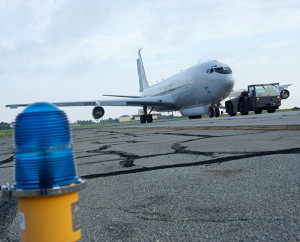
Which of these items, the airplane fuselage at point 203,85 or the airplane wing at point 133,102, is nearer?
the airplane fuselage at point 203,85

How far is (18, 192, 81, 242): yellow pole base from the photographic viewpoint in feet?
3.20

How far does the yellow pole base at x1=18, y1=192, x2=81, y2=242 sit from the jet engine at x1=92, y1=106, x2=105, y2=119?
20.7 m

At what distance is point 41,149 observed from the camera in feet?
3.33

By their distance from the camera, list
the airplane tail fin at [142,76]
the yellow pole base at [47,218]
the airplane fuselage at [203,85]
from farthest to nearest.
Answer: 1. the airplane tail fin at [142,76]
2. the airplane fuselage at [203,85]
3. the yellow pole base at [47,218]

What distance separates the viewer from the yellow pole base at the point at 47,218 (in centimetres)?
98

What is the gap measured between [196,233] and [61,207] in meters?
0.68

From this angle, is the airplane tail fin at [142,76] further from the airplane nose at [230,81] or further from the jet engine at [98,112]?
the airplane nose at [230,81]

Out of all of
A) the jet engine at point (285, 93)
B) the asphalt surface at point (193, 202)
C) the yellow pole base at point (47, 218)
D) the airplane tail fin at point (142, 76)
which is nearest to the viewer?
the yellow pole base at point (47, 218)

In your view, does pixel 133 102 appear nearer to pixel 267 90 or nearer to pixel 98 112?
pixel 98 112

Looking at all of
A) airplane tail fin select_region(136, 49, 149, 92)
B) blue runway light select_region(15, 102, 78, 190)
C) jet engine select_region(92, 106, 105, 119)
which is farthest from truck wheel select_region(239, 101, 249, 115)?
blue runway light select_region(15, 102, 78, 190)

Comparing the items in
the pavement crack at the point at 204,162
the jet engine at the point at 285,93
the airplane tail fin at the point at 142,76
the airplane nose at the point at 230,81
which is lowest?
the pavement crack at the point at 204,162

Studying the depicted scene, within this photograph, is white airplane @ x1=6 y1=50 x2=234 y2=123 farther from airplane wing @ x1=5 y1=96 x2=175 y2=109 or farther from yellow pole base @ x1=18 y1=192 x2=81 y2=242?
yellow pole base @ x1=18 y1=192 x2=81 y2=242

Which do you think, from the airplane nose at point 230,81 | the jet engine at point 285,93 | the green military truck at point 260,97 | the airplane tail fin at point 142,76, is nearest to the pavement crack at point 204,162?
the airplane nose at point 230,81

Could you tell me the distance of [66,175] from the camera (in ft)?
3.44
